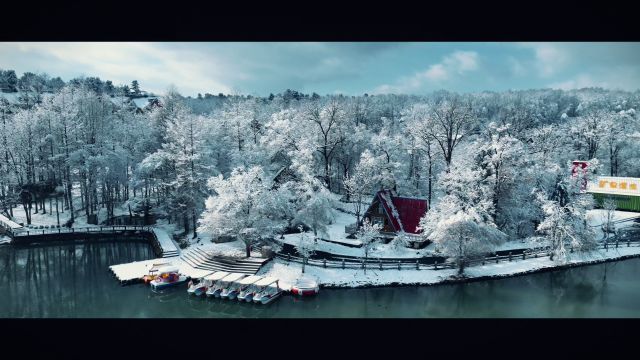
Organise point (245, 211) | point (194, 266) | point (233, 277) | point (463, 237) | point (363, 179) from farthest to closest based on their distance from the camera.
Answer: point (363, 179) → point (245, 211) → point (194, 266) → point (463, 237) → point (233, 277)

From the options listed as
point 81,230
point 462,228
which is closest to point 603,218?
point 462,228

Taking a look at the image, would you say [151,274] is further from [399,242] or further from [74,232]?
[399,242]

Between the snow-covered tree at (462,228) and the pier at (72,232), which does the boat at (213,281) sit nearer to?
the pier at (72,232)

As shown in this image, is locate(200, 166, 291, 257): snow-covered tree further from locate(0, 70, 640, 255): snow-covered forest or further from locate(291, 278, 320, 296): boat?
locate(291, 278, 320, 296): boat

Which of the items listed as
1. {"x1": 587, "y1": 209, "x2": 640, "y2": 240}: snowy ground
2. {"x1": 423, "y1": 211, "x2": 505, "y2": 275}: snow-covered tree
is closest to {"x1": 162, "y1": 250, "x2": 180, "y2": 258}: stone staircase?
{"x1": 423, "y1": 211, "x2": 505, "y2": 275}: snow-covered tree
